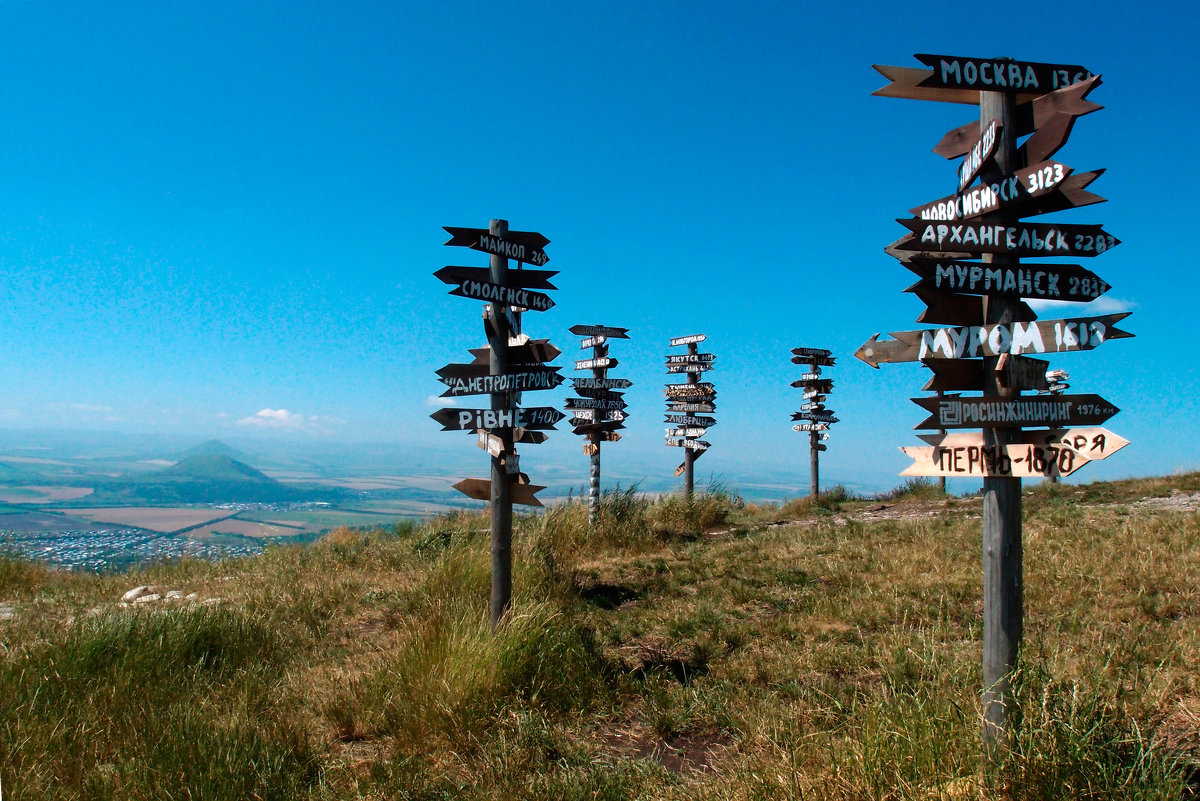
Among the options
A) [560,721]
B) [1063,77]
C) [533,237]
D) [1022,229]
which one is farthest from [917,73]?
[560,721]

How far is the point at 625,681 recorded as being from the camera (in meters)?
5.17

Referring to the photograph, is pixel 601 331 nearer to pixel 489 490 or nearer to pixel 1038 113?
pixel 489 490

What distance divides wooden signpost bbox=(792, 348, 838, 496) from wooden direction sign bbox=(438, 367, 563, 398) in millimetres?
14142

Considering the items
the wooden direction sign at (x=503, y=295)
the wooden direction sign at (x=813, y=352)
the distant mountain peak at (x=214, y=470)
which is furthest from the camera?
the distant mountain peak at (x=214, y=470)

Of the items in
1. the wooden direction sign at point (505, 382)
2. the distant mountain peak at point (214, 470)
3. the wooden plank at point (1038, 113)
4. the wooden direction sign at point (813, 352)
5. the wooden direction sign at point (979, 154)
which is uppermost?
the wooden direction sign at point (813, 352)

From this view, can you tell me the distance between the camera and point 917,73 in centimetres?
341

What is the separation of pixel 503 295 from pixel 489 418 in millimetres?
1081

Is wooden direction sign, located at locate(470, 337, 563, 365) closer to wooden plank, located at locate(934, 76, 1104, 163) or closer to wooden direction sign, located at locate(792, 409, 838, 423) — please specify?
wooden plank, located at locate(934, 76, 1104, 163)

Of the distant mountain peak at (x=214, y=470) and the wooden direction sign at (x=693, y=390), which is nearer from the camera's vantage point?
the wooden direction sign at (x=693, y=390)

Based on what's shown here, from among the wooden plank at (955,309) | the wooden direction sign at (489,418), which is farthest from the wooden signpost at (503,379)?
the wooden plank at (955,309)

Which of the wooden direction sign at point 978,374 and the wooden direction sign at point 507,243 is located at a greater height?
the wooden direction sign at point 507,243

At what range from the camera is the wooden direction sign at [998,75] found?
3.33 meters

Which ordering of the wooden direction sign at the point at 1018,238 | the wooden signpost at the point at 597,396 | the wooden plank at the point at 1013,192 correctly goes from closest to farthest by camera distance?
the wooden plank at the point at 1013,192
the wooden direction sign at the point at 1018,238
the wooden signpost at the point at 597,396

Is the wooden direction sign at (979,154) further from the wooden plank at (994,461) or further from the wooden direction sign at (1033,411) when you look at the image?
the wooden plank at (994,461)
